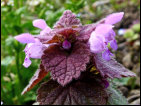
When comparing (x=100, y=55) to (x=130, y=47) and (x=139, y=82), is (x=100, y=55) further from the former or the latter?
(x=130, y=47)

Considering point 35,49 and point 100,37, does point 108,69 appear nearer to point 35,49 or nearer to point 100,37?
point 100,37

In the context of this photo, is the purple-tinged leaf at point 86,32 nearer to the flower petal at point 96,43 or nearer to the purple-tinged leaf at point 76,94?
the flower petal at point 96,43

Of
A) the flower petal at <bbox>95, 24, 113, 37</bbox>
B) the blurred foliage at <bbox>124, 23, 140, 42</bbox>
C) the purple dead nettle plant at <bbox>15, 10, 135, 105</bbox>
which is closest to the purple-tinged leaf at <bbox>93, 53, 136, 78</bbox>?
the purple dead nettle plant at <bbox>15, 10, 135, 105</bbox>

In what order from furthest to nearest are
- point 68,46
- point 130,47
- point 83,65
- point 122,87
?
point 130,47, point 122,87, point 68,46, point 83,65

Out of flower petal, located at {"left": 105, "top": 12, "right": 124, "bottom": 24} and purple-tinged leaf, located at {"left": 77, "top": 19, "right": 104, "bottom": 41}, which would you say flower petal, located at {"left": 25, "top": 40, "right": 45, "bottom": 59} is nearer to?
purple-tinged leaf, located at {"left": 77, "top": 19, "right": 104, "bottom": 41}

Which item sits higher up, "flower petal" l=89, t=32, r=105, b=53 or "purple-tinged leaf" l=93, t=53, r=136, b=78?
"flower petal" l=89, t=32, r=105, b=53

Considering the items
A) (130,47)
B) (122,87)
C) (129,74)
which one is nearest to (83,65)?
(129,74)

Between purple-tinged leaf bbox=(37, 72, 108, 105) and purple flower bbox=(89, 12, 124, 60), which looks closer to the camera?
purple flower bbox=(89, 12, 124, 60)
